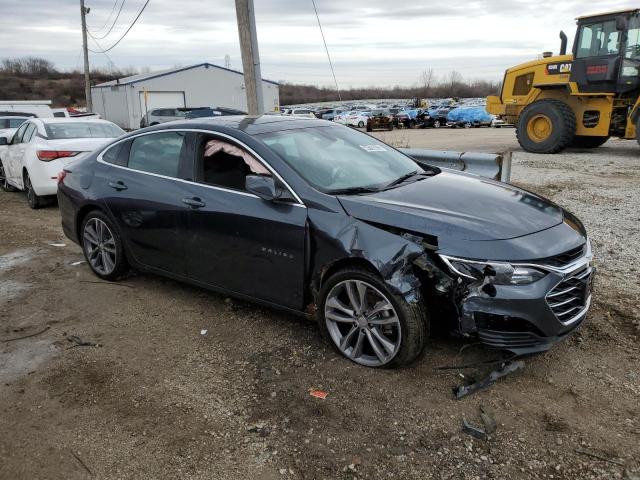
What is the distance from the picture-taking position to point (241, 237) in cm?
405

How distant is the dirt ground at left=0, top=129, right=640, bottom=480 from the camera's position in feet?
9.10

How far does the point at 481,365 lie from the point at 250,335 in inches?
68.2

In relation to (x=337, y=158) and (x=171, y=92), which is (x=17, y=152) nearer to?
(x=337, y=158)

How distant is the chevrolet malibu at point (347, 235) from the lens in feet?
10.7

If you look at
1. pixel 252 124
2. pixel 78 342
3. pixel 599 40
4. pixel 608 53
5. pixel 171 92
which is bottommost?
pixel 78 342

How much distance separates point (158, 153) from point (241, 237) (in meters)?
1.38

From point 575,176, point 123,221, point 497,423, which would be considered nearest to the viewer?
point 497,423

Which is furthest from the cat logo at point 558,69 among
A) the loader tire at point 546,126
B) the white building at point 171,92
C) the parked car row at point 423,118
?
the white building at point 171,92

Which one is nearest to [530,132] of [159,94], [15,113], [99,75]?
[15,113]

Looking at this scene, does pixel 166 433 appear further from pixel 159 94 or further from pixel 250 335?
Result: pixel 159 94

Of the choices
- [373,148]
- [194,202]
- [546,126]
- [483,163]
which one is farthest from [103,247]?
[546,126]

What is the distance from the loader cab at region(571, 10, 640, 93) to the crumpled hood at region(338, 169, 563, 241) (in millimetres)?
11450

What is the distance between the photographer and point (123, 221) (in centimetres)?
498

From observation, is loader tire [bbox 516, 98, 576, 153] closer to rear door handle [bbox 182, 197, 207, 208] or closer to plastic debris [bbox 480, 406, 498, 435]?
rear door handle [bbox 182, 197, 207, 208]
